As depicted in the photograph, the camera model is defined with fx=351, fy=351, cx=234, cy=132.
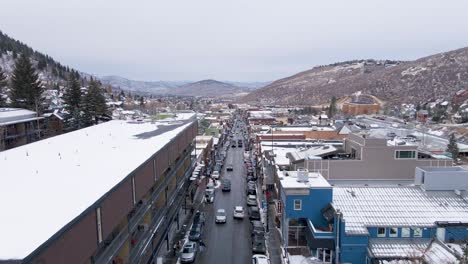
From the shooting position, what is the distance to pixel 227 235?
29469mm

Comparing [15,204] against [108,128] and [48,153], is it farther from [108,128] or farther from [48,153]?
[108,128]

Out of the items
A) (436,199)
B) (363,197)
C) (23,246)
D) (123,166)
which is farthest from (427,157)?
(23,246)

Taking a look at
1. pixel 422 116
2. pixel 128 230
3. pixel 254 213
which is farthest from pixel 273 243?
pixel 422 116

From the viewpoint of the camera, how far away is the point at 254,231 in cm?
2861

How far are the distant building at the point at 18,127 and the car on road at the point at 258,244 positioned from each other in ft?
83.9

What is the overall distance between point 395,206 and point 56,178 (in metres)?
19.1

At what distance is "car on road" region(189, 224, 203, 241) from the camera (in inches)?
1085

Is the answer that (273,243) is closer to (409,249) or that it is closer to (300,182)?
(300,182)

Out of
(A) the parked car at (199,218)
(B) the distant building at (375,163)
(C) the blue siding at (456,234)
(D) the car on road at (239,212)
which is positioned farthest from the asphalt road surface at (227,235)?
(C) the blue siding at (456,234)

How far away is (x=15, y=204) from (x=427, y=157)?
30.5 meters

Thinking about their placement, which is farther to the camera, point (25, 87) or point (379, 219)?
point (25, 87)

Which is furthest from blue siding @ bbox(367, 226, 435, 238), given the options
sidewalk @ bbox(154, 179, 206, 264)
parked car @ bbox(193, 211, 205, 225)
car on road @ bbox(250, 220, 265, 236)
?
parked car @ bbox(193, 211, 205, 225)

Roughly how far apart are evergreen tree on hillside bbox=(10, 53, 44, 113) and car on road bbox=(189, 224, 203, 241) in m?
27.7

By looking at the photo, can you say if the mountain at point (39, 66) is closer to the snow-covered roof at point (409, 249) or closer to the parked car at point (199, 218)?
the parked car at point (199, 218)
